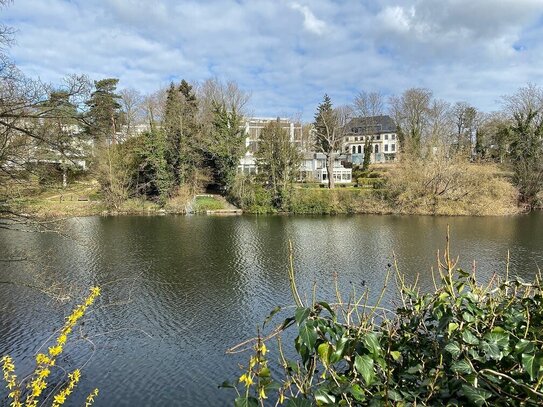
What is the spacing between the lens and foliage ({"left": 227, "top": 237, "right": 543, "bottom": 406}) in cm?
197

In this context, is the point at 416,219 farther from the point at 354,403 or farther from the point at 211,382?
the point at 354,403

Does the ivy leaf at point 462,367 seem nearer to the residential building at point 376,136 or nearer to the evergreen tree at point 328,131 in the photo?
the evergreen tree at point 328,131

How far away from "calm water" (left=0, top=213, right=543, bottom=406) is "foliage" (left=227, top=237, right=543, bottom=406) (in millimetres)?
1066

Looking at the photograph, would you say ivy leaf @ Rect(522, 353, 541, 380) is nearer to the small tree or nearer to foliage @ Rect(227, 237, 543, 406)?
foliage @ Rect(227, 237, 543, 406)

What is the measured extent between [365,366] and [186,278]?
Answer: 15610mm

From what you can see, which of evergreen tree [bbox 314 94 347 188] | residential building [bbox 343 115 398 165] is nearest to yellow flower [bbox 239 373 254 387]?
evergreen tree [bbox 314 94 347 188]

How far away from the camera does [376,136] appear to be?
6825 centimetres

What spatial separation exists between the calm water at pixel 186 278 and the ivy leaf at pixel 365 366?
4.94 ft

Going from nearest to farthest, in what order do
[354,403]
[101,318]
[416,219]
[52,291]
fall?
[354,403] → [52,291] → [101,318] → [416,219]

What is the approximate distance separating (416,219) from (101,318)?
92.5ft

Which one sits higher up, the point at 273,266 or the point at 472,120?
the point at 472,120

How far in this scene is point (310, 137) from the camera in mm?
54031

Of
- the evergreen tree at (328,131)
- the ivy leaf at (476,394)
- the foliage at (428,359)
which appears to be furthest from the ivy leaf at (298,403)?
the evergreen tree at (328,131)

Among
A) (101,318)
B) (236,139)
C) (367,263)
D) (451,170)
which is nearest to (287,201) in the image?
(236,139)
